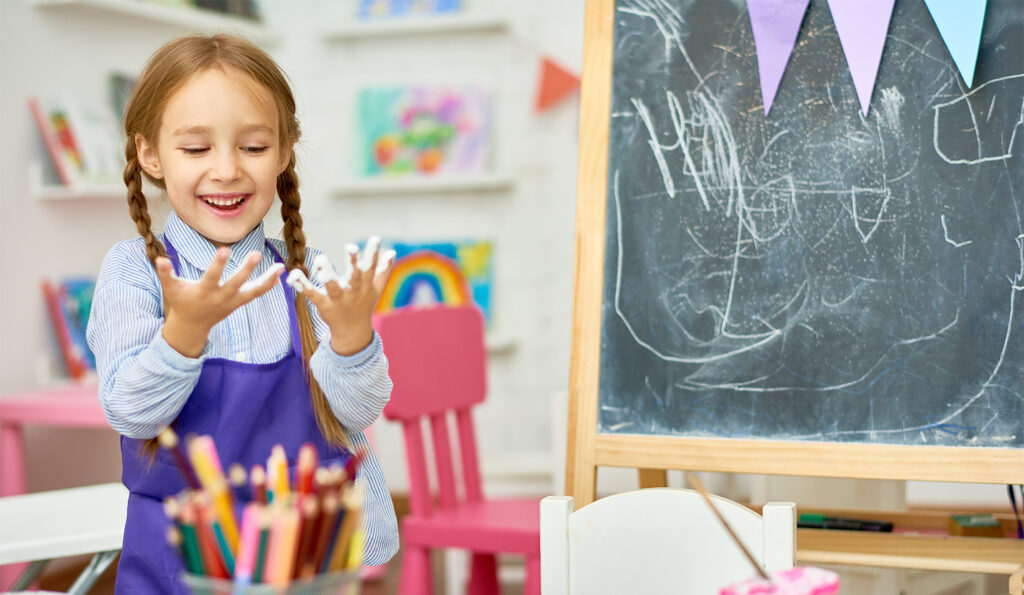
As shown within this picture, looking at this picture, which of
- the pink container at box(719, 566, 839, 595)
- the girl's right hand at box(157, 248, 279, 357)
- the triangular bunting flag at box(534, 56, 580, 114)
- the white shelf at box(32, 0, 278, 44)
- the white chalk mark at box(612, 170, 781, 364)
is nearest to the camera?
the pink container at box(719, 566, 839, 595)

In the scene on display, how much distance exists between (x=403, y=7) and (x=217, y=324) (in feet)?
10.2

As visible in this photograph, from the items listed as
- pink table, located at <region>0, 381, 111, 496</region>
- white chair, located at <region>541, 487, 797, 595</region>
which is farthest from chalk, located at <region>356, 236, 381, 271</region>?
pink table, located at <region>0, 381, 111, 496</region>

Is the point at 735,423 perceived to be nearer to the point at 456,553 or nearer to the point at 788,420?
the point at 788,420

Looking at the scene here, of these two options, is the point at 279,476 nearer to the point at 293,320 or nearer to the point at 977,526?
the point at 293,320

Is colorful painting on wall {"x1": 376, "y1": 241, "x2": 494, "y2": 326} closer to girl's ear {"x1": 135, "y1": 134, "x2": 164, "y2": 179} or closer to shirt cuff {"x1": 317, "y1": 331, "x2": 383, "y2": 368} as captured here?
girl's ear {"x1": 135, "y1": 134, "x2": 164, "y2": 179}

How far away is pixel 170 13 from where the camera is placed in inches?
136

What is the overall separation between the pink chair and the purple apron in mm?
1062

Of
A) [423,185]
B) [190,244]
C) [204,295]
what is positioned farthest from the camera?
[423,185]

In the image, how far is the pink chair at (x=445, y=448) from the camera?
2258 millimetres

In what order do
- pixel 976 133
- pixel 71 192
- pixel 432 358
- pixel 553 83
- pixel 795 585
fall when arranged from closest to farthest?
pixel 795 585 → pixel 976 133 → pixel 432 358 → pixel 71 192 → pixel 553 83

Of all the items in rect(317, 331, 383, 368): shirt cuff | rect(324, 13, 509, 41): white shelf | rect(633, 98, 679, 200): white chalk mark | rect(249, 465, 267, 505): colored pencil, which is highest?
rect(324, 13, 509, 41): white shelf

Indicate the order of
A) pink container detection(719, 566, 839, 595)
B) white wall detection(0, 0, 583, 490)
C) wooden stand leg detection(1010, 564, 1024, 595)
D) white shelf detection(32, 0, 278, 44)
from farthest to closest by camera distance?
white wall detection(0, 0, 583, 490) → white shelf detection(32, 0, 278, 44) → wooden stand leg detection(1010, 564, 1024, 595) → pink container detection(719, 566, 839, 595)

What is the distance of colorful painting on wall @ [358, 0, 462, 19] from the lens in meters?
4.07

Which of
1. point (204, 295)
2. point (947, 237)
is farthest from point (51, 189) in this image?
point (947, 237)
